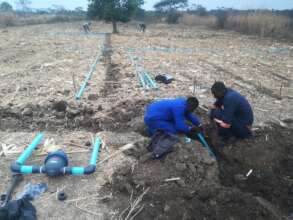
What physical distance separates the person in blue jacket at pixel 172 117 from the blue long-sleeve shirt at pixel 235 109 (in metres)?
0.53

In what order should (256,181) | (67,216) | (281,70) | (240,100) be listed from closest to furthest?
(67,216) < (256,181) < (240,100) < (281,70)

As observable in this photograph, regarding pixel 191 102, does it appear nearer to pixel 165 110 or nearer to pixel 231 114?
pixel 165 110

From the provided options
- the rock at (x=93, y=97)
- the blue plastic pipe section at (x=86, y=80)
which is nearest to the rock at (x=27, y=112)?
the blue plastic pipe section at (x=86, y=80)

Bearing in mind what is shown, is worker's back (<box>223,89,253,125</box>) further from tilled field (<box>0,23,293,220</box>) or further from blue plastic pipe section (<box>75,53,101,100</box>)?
blue plastic pipe section (<box>75,53,101,100</box>)

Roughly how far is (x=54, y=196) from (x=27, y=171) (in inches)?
24.9

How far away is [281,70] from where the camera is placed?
10.1m

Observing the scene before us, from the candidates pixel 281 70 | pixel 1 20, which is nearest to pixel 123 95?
pixel 281 70

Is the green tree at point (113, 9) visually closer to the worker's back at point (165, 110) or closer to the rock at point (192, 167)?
the worker's back at point (165, 110)

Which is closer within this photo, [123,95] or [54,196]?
[54,196]

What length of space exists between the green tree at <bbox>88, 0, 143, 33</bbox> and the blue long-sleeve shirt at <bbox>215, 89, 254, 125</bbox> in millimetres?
16810

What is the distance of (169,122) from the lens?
5016 mm

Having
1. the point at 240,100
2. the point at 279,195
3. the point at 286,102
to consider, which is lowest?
the point at 279,195

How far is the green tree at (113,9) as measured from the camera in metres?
20.0

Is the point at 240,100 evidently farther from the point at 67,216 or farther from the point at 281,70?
the point at 281,70
